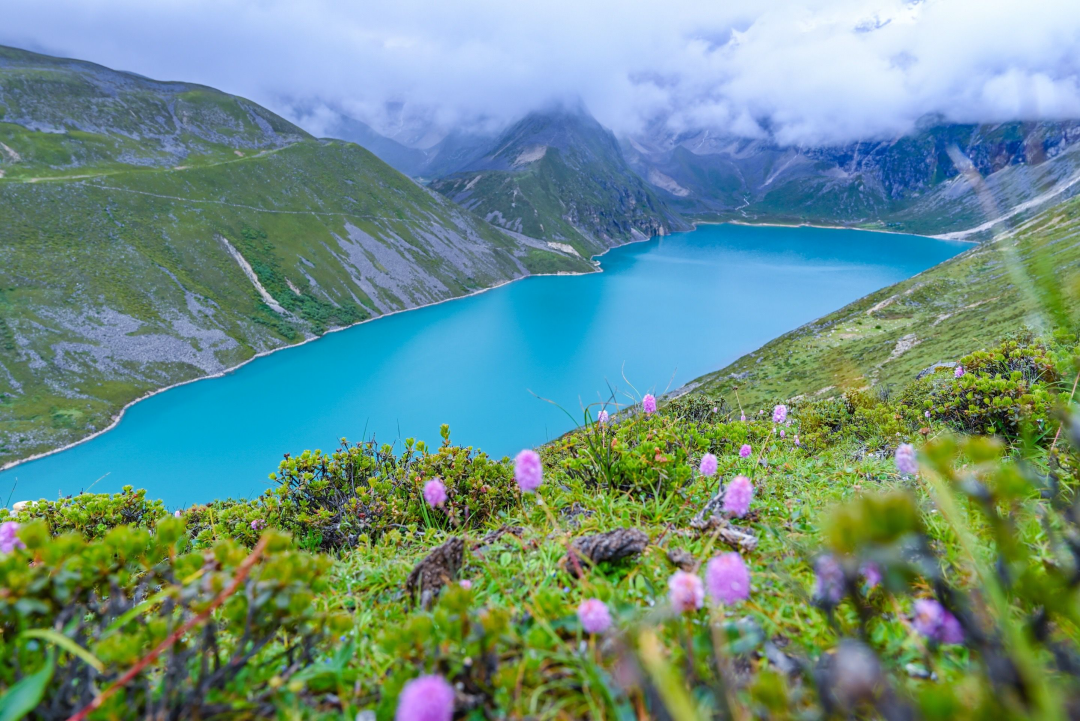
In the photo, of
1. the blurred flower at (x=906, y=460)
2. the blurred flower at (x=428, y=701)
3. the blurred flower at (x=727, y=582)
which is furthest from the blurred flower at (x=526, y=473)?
the blurred flower at (x=906, y=460)

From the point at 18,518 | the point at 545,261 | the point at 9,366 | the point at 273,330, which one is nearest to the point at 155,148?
the point at 273,330

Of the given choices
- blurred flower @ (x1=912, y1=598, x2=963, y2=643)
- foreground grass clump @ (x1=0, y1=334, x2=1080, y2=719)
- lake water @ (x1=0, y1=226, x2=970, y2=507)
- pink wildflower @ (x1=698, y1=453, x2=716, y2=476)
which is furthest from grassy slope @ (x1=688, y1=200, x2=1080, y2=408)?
blurred flower @ (x1=912, y1=598, x2=963, y2=643)

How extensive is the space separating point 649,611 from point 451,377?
56.7 metres

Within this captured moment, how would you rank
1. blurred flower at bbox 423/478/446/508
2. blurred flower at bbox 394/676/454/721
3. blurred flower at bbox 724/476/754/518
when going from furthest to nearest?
blurred flower at bbox 423/478/446/508 → blurred flower at bbox 724/476/754/518 → blurred flower at bbox 394/676/454/721

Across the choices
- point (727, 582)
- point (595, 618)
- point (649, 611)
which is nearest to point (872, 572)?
point (727, 582)

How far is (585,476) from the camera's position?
449cm

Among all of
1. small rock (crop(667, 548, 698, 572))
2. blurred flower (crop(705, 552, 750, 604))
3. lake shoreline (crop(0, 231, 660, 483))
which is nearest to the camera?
blurred flower (crop(705, 552, 750, 604))

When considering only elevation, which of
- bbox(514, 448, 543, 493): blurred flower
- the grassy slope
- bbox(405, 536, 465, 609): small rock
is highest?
the grassy slope

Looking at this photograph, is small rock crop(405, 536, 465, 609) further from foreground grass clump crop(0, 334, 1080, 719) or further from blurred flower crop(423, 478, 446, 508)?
blurred flower crop(423, 478, 446, 508)

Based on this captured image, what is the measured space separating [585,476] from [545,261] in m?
128

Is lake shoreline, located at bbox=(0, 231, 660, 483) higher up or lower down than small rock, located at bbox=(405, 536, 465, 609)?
higher up

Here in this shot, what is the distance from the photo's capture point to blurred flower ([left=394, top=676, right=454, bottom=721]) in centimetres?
137

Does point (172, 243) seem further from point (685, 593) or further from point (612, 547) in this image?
point (685, 593)

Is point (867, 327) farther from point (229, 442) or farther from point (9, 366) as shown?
point (9, 366)
